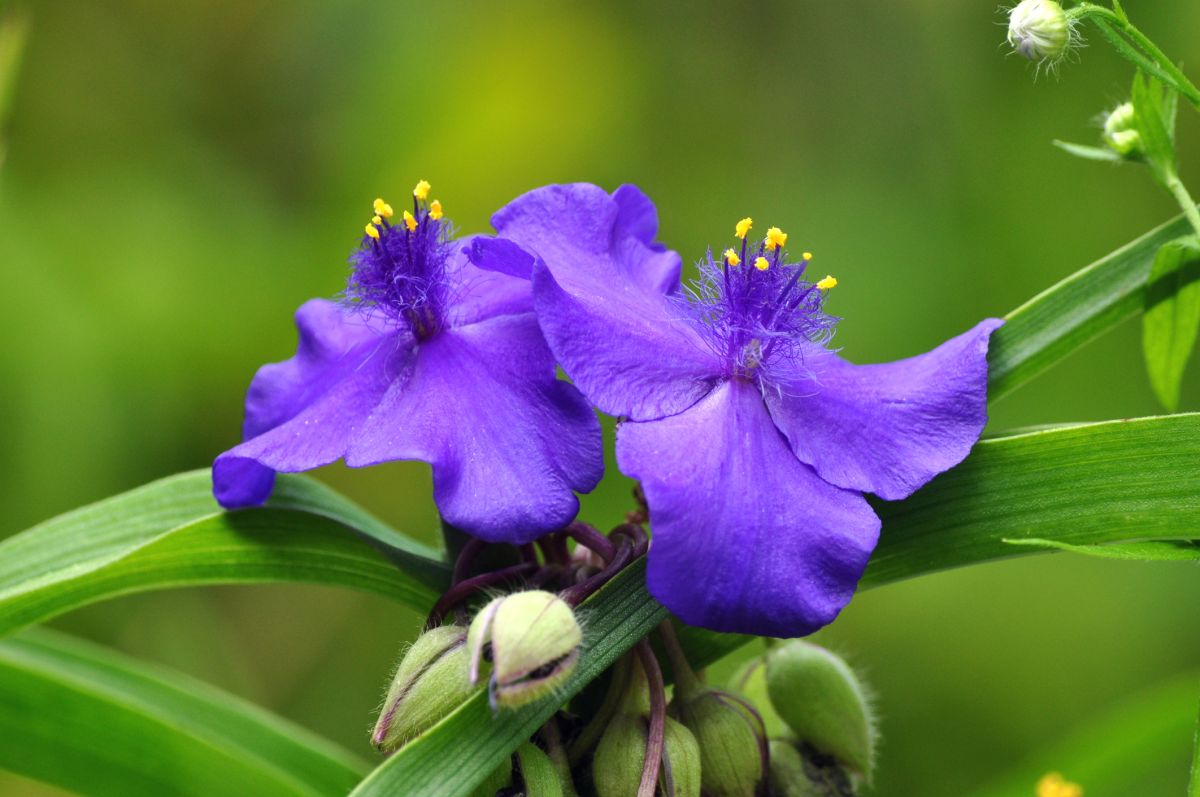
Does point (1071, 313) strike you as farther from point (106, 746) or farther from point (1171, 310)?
point (106, 746)

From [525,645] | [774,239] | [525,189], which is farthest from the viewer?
[525,189]

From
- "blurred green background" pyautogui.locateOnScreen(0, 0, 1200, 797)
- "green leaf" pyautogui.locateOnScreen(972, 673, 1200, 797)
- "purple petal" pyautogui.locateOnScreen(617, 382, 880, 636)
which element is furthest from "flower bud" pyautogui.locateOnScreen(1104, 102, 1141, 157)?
"blurred green background" pyautogui.locateOnScreen(0, 0, 1200, 797)

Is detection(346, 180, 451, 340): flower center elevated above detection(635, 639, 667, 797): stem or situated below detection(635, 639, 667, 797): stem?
above

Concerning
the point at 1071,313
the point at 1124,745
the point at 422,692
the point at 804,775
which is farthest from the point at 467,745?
the point at 1124,745

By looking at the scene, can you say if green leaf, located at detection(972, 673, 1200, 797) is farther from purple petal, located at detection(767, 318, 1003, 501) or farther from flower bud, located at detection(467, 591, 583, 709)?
flower bud, located at detection(467, 591, 583, 709)

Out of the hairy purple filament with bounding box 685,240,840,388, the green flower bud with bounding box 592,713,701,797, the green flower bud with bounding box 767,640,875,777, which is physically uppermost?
the hairy purple filament with bounding box 685,240,840,388

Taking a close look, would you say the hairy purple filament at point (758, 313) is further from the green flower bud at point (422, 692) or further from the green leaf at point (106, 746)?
the green leaf at point (106, 746)

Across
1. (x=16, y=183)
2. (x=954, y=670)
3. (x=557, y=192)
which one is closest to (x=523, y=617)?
(x=557, y=192)

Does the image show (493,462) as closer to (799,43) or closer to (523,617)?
(523,617)
